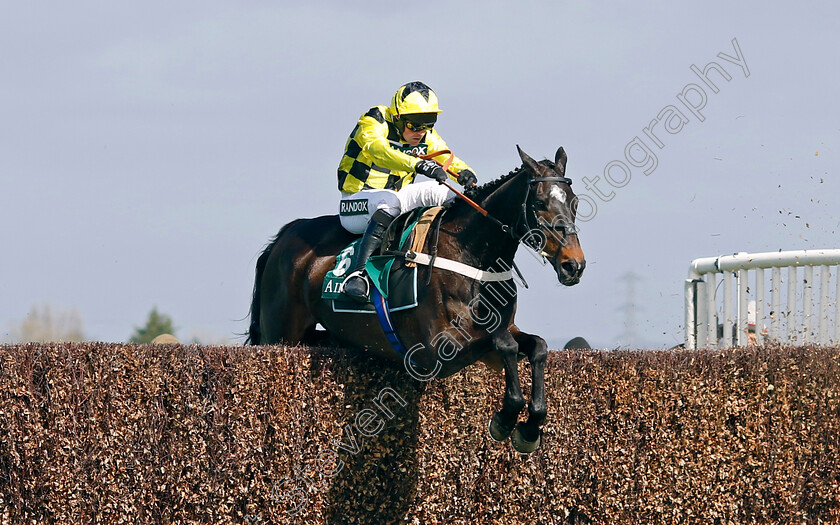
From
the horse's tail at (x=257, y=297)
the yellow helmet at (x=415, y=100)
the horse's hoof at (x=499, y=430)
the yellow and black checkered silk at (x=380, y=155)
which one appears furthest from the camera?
the horse's tail at (x=257, y=297)

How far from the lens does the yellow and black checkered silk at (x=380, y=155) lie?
21.5 ft

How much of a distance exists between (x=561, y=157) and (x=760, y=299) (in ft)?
12.1

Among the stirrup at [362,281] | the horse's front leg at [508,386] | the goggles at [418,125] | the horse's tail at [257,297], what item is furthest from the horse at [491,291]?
the horse's tail at [257,297]

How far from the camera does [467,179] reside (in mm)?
6316

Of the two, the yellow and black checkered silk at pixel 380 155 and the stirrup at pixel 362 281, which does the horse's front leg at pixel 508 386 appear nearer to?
the stirrup at pixel 362 281

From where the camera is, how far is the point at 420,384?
6.53m

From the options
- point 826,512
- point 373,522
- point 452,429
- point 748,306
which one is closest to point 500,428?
point 452,429

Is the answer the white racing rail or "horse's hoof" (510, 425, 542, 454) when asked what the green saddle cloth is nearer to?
"horse's hoof" (510, 425, 542, 454)

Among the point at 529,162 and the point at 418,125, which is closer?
the point at 529,162

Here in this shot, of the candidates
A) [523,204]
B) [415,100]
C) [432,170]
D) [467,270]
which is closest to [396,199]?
[432,170]

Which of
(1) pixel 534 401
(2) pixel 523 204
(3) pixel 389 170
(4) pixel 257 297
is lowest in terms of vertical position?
(1) pixel 534 401

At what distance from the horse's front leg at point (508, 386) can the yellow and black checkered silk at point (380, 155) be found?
1.34 m

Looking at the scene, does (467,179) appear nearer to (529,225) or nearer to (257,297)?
(529,225)

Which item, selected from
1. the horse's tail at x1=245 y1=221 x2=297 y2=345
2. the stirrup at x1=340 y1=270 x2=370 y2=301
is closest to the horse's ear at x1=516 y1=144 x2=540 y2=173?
the stirrup at x1=340 y1=270 x2=370 y2=301
